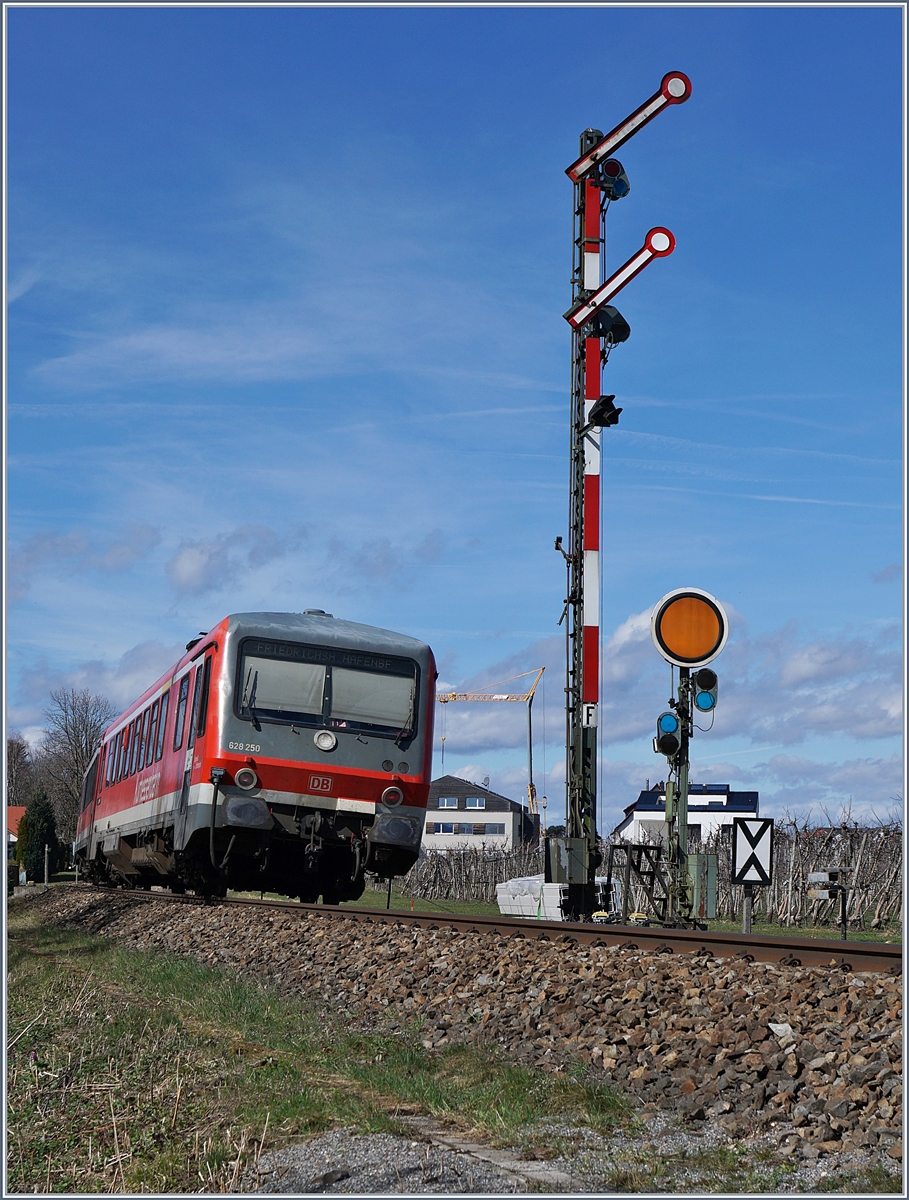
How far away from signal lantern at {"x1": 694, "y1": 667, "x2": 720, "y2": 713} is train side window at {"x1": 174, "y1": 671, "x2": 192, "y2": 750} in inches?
266

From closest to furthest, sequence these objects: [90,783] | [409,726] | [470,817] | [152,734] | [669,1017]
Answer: [669,1017], [409,726], [152,734], [90,783], [470,817]

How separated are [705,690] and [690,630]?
69 cm

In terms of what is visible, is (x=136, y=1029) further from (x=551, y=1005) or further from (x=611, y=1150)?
(x=611, y=1150)

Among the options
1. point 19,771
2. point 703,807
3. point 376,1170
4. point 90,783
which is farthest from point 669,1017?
→ point 19,771

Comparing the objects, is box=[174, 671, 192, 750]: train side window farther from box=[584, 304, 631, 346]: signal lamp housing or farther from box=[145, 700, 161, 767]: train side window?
box=[584, 304, 631, 346]: signal lamp housing

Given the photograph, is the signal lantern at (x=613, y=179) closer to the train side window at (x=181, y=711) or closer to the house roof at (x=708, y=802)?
the train side window at (x=181, y=711)

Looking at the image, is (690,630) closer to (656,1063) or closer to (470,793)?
(656,1063)

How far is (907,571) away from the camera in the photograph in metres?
6.26

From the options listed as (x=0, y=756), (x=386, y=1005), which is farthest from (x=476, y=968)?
(x=0, y=756)

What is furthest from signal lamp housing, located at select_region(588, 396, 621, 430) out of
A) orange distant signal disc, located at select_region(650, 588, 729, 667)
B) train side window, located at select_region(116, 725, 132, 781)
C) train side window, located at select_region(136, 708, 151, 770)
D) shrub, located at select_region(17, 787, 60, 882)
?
shrub, located at select_region(17, 787, 60, 882)

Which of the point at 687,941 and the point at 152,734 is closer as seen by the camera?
the point at 687,941

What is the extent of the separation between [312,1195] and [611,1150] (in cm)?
137

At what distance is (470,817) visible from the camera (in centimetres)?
9494

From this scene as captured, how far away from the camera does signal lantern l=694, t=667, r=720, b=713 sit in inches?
541
